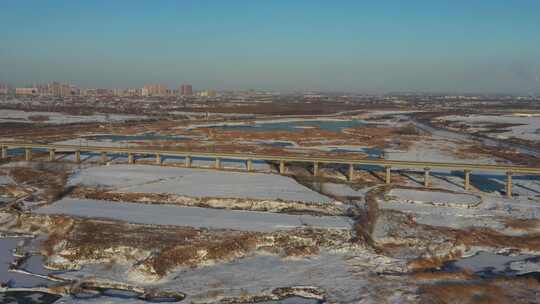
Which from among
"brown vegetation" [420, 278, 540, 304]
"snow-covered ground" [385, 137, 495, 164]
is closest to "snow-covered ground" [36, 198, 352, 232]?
"brown vegetation" [420, 278, 540, 304]

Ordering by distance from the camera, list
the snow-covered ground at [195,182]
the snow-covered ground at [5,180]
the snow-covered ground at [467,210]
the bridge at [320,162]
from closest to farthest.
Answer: the snow-covered ground at [467,210] < the snow-covered ground at [195,182] < the bridge at [320,162] < the snow-covered ground at [5,180]

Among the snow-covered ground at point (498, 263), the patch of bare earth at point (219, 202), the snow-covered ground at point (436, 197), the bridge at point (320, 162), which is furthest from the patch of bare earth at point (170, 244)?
the bridge at point (320, 162)

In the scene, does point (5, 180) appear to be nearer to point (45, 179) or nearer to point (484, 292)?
point (45, 179)

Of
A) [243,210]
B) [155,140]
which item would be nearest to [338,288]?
[243,210]

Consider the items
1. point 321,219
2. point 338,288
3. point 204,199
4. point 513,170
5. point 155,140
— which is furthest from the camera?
point 155,140

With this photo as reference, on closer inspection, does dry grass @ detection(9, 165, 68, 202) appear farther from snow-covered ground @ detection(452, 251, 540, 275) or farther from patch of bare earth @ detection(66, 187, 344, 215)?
snow-covered ground @ detection(452, 251, 540, 275)

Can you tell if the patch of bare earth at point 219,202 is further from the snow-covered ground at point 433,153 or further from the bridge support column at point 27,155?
the snow-covered ground at point 433,153

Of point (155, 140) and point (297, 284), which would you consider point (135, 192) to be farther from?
point (155, 140)
